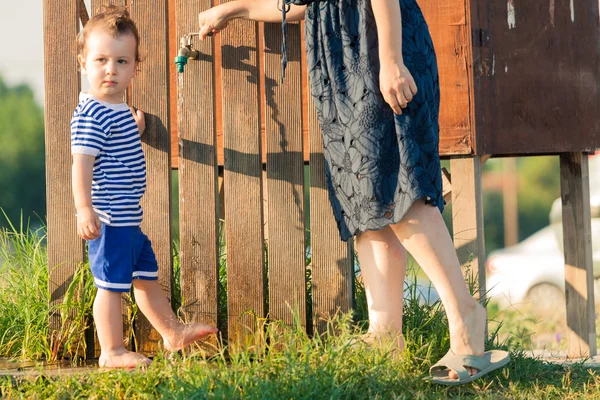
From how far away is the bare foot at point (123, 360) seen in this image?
121 inches

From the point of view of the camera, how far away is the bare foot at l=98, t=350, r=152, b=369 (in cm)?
306

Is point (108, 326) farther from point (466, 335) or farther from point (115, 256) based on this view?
point (466, 335)

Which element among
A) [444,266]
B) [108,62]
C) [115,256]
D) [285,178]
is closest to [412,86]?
[444,266]

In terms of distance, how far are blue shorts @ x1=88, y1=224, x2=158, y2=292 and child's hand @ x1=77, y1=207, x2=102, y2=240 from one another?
4.7 inches

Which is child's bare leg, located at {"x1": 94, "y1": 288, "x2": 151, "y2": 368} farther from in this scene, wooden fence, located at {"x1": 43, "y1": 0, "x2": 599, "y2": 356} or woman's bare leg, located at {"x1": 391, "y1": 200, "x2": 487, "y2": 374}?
woman's bare leg, located at {"x1": 391, "y1": 200, "x2": 487, "y2": 374}

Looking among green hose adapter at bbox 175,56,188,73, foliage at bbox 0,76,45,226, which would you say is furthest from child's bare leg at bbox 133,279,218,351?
foliage at bbox 0,76,45,226

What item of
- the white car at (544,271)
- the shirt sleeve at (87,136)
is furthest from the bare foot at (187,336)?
the white car at (544,271)

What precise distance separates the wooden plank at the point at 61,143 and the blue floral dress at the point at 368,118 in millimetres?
1135

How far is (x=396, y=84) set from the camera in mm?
2822

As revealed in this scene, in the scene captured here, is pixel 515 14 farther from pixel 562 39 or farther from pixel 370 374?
pixel 370 374

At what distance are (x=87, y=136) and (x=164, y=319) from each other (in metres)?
0.83

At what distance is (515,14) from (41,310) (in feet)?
9.41

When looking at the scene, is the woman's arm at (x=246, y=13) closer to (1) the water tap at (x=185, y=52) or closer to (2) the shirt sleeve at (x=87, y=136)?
(1) the water tap at (x=185, y=52)

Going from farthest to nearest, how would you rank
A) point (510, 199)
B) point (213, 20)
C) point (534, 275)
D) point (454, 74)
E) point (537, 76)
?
point (510, 199), point (534, 275), point (537, 76), point (454, 74), point (213, 20)
